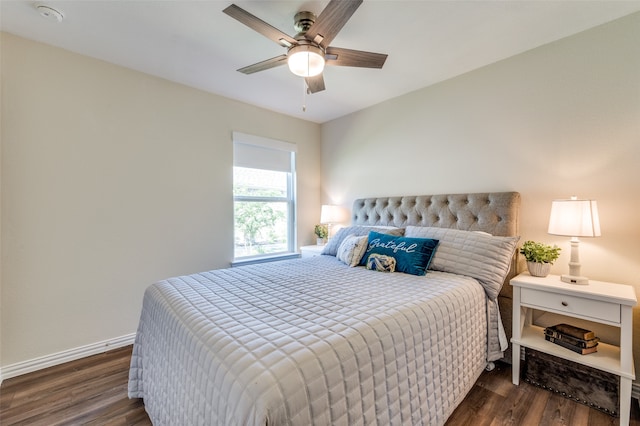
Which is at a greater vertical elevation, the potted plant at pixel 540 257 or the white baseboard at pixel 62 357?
the potted plant at pixel 540 257

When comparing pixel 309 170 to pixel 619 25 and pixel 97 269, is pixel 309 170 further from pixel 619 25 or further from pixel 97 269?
pixel 619 25

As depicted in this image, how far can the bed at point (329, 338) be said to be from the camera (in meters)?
0.84

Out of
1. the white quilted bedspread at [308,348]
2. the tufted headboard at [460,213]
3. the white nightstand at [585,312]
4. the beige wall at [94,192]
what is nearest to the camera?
the white quilted bedspread at [308,348]

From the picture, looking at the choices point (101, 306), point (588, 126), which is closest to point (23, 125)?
point (101, 306)

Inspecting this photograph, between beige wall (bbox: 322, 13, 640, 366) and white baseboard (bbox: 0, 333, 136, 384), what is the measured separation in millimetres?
3111

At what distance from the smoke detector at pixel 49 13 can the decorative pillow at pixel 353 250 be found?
2.60 m

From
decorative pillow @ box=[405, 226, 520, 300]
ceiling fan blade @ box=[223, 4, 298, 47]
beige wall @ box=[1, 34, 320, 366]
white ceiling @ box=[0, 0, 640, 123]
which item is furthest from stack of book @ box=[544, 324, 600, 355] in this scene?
beige wall @ box=[1, 34, 320, 366]

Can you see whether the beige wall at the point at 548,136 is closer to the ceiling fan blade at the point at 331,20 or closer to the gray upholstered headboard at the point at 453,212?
the gray upholstered headboard at the point at 453,212

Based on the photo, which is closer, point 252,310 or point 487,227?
point 252,310

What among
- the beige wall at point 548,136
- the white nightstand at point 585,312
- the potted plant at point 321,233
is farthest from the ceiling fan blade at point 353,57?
the potted plant at point 321,233

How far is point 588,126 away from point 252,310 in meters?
2.56

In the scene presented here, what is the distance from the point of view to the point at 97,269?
2281mm

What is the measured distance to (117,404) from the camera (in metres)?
1.66

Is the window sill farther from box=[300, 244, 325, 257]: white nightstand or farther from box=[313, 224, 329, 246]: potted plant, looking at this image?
box=[313, 224, 329, 246]: potted plant
